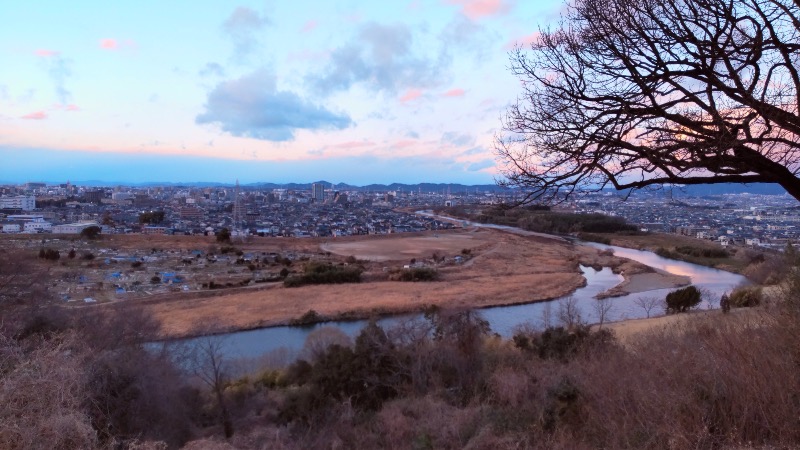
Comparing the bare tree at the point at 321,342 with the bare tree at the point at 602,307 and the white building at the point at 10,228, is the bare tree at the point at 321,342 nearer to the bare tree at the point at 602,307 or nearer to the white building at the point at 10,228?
the bare tree at the point at 602,307

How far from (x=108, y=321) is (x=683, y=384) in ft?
37.4

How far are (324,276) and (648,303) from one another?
15.0 meters

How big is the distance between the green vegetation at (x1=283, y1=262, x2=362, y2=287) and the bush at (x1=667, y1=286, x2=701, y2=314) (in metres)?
14.8

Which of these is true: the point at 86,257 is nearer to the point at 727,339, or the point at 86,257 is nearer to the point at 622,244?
the point at 727,339

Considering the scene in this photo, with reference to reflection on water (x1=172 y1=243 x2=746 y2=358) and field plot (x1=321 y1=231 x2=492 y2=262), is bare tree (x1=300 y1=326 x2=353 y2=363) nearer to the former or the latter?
reflection on water (x1=172 y1=243 x2=746 y2=358)

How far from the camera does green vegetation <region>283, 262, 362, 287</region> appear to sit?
26.7 m

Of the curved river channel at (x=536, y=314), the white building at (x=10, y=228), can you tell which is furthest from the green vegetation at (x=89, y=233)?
the curved river channel at (x=536, y=314)

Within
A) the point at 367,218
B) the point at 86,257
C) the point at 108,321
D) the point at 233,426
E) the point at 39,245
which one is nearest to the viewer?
the point at 233,426

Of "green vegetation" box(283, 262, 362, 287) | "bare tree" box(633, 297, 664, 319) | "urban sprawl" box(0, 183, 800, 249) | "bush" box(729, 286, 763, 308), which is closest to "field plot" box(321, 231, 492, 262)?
"urban sprawl" box(0, 183, 800, 249)

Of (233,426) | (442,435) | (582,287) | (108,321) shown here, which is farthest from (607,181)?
(582,287)

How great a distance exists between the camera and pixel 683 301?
60.7ft

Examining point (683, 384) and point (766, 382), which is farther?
point (683, 384)

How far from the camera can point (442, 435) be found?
19.1ft

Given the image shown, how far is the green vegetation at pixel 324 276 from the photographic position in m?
26.7
